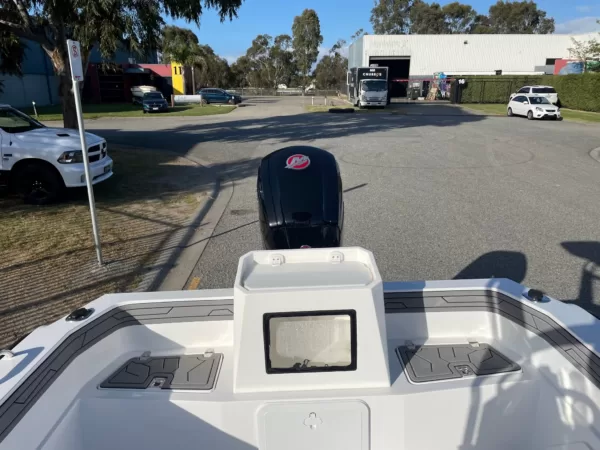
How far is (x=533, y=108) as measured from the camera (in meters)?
27.2

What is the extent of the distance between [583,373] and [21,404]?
241 centimetres

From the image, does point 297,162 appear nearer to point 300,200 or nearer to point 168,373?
point 300,200

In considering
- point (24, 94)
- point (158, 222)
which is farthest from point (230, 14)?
point (24, 94)

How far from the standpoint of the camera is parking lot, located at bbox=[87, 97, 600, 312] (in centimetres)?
570

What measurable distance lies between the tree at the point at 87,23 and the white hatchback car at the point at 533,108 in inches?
830

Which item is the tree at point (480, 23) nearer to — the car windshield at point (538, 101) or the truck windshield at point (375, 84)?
the truck windshield at point (375, 84)

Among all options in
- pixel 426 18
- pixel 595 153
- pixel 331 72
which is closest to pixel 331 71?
pixel 331 72

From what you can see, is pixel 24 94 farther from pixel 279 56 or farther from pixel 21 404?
pixel 279 56

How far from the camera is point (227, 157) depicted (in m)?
14.3

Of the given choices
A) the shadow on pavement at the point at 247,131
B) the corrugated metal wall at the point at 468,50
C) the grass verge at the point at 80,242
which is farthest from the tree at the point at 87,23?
the corrugated metal wall at the point at 468,50

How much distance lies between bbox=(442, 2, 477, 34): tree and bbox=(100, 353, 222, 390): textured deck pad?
103 meters

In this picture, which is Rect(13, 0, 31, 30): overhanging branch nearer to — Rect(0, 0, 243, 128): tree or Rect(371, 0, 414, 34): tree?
Rect(0, 0, 243, 128): tree

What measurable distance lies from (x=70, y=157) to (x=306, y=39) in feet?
274

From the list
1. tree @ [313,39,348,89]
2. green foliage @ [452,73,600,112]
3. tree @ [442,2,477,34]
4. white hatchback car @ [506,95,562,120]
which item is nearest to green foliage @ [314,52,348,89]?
tree @ [313,39,348,89]
